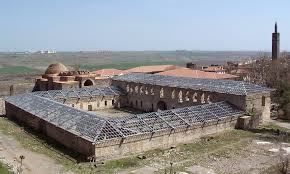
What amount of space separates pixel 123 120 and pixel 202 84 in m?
13.6

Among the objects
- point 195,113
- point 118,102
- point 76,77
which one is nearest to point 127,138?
point 195,113

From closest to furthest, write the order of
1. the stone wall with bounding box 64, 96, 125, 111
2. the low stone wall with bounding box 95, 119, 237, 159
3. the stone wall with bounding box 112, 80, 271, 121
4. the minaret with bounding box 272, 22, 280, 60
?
the low stone wall with bounding box 95, 119, 237, 159
the stone wall with bounding box 112, 80, 271, 121
the stone wall with bounding box 64, 96, 125, 111
the minaret with bounding box 272, 22, 280, 60

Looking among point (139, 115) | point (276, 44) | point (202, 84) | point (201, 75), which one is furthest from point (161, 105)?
point (276, 44)

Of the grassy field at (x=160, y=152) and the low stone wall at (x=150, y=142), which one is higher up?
the low stone wall at (x=150, y=142)

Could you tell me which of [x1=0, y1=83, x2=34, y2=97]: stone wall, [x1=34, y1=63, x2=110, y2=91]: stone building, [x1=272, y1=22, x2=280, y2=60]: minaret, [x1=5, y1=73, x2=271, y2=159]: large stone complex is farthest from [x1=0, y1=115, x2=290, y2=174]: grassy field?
[x1=272, y1=22, x2=280, y2=60]: minaret

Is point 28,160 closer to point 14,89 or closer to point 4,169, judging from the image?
point 4,169

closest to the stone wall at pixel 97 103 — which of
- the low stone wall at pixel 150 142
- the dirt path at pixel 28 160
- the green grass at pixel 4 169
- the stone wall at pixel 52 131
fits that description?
the stone wall at pixel 52 131

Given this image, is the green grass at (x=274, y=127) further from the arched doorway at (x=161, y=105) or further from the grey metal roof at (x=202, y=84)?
the arched doorway at (x=161, y=105)

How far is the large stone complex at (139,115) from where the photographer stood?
23.7 meters

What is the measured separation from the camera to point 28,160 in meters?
22.9

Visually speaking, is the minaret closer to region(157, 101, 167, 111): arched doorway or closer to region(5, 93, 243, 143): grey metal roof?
region(157, 101, 167, 111): arched doorway

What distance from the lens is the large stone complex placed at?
933 inches

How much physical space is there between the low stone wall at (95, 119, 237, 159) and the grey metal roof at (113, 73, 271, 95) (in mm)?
5069

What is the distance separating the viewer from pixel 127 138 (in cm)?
2325
